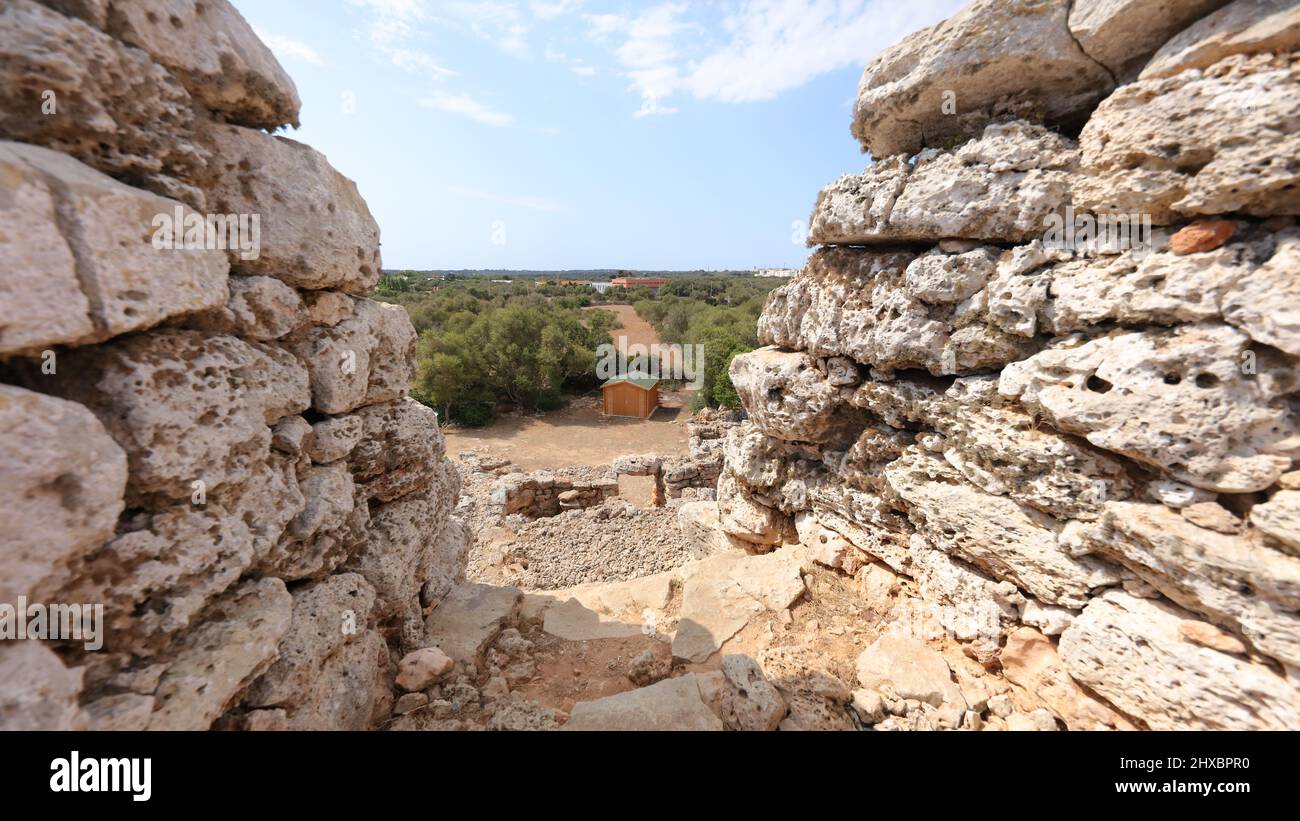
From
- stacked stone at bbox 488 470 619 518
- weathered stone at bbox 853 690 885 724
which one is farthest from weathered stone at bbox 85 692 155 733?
stacked stone at bbox 488 470 619 518

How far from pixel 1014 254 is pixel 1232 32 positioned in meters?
1.34

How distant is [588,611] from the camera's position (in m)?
4.85

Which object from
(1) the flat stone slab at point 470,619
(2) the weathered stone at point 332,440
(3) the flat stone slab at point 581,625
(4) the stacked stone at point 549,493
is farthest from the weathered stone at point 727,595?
(4) the stacked stone at point 549,493

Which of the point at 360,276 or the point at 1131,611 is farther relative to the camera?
the point at 360,276

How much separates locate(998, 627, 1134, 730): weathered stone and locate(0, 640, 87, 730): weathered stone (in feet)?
15.4

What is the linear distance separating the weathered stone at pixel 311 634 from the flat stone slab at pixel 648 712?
138 cm

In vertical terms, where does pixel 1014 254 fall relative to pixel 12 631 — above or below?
above

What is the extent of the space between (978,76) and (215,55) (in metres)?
4.65

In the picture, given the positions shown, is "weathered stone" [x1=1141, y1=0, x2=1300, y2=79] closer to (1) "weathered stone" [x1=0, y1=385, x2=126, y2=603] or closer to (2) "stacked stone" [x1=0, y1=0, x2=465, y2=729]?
(2) "stacked stone" [x1=0, y1=0, x2=465, y2=729]

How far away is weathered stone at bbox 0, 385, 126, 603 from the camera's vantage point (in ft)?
5.26

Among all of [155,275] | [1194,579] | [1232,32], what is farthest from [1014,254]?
[155,275]

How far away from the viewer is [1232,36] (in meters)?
2.61

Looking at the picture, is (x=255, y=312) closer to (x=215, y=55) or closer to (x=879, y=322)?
(x=215, y=55)

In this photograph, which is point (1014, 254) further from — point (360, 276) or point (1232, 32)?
point (360, 276)
